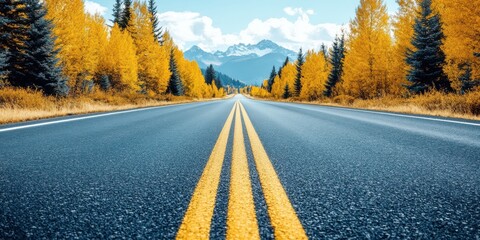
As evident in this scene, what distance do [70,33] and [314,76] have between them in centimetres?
3221

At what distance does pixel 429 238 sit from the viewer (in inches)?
48.1

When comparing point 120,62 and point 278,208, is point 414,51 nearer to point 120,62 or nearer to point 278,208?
point 278,208

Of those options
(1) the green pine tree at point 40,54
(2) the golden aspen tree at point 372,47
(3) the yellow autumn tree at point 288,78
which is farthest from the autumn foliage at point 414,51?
(3) the yellow autumn tree at point 288,78

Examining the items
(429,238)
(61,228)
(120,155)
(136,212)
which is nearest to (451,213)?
(429,238)

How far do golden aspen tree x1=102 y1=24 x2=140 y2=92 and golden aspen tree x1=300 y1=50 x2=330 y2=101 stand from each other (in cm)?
2532

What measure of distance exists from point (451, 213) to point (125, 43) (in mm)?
32410

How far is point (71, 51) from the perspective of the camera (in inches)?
829

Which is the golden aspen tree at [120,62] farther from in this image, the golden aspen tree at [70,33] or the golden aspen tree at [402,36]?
the golden aspen tree at [402,36]

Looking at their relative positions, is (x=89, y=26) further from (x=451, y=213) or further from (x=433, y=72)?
(x=451, y=213)

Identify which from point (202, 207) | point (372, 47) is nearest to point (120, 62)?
→ point (372, 47)

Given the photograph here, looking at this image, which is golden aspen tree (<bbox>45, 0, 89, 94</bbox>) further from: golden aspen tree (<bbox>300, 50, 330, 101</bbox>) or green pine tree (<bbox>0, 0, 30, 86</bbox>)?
golden aspen tree (<bbox>300, 50, 330, 101</bbox>)

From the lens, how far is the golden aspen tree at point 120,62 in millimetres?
29000

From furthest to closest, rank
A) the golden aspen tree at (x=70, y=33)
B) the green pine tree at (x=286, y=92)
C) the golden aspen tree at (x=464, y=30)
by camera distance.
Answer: the green pine tree at (x=286, y=92) → the golden aspen tree at (x=70, y=33) → the golden aspen tree at (x=464, y=30)

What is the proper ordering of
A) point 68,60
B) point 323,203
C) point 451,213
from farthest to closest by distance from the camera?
point 68,60 → point 323,203 → point 451,213
